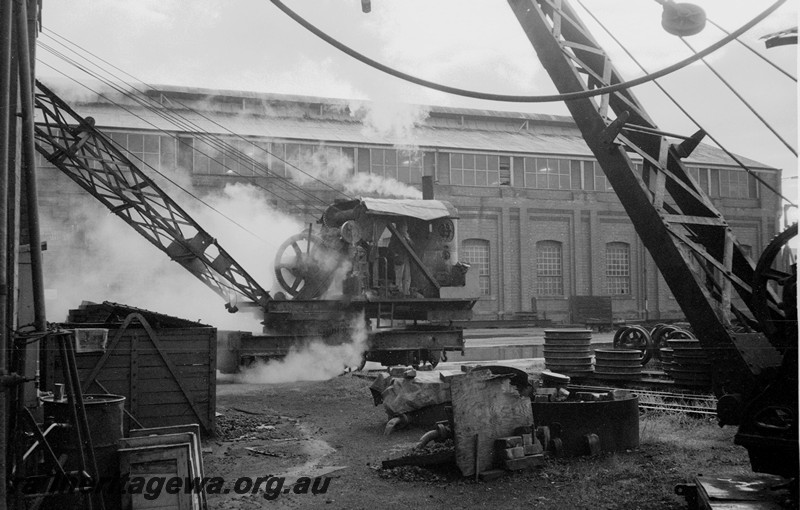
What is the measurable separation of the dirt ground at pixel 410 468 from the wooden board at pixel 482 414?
0.78 feet

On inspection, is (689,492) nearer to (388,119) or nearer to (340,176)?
(340,176)

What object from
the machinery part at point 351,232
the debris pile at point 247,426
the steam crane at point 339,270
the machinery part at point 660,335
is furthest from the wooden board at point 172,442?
the machinery part at point 660,335

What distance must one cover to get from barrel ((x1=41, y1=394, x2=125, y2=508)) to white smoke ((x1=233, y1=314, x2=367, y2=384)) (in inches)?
346

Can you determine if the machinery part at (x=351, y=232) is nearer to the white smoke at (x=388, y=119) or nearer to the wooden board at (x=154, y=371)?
the wooden board at (x=154, y=371)

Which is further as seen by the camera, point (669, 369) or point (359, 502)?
point (669, 369)

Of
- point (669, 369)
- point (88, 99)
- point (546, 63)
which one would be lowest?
point (669, 369)

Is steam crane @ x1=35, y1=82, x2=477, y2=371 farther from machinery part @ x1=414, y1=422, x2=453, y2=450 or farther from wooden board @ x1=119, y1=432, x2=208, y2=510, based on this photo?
wooden board @ x1=119, y1=432, x2=208, y2=510

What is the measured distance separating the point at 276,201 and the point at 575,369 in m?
16.5

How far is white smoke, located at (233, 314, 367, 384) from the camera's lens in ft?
45.2

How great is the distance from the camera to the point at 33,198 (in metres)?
3.64

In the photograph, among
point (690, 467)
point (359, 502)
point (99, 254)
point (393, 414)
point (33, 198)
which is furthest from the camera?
point (99, 254)

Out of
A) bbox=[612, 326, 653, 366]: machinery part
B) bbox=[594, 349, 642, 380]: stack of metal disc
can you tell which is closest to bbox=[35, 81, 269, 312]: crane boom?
bbox=[594, 349, 642, 380]: stack of metal disc

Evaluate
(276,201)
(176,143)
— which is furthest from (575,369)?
(176,143)

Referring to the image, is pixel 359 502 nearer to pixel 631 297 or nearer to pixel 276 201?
pixel 276 201
